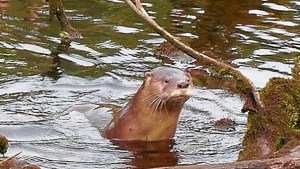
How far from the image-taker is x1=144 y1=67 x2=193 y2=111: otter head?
7.16 m

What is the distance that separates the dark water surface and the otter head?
16.0 inches

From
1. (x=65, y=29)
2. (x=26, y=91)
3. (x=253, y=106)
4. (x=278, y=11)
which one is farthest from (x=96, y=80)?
(x=278, y=11)

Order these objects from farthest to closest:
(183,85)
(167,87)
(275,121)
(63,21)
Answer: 1. (63,21)
2. (167,87)
3. (183,85)
4. (275,121)

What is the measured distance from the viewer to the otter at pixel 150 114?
7422 millimetres

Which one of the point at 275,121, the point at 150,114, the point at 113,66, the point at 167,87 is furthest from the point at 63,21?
the point at 275,121

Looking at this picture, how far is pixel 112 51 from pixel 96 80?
4.08 feet

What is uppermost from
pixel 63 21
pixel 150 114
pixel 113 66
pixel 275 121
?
pixel 275 121

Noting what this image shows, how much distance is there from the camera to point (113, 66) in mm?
10102

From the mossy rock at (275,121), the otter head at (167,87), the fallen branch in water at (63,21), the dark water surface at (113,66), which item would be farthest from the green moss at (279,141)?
the fallen branch in water at (63,21)

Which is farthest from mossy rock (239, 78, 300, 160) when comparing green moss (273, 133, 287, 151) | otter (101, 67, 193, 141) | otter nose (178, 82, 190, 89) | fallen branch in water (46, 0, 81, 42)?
fallen branch in water (46, 0, 81, 42)

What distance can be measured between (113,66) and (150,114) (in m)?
2.68

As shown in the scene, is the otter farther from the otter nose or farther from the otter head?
the otter nose

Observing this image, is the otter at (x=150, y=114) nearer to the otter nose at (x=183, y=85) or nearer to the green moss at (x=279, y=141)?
the otter nose at (x=183, y=85)

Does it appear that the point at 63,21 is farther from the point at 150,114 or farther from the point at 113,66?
the point at 150,114
